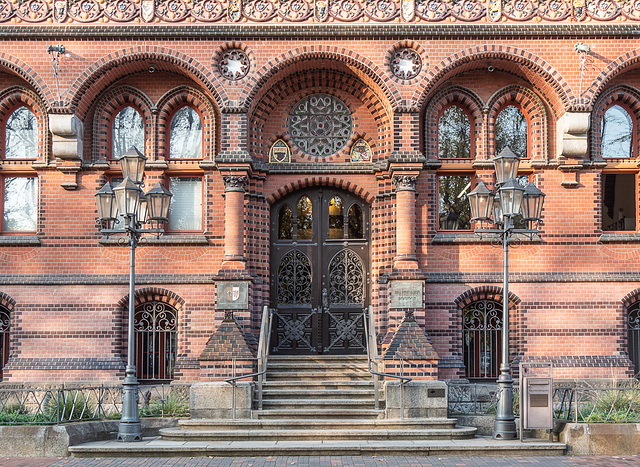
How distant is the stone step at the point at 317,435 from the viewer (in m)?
12.8

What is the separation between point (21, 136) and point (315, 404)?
8735 mm

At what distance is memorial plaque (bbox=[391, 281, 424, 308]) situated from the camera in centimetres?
1537

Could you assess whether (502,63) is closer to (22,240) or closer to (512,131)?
(512,131)

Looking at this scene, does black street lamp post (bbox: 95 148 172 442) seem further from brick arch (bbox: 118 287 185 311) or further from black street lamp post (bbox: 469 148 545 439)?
black street lamp post (bbox: 469 148 545 439)

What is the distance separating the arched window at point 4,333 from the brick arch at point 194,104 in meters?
4.72

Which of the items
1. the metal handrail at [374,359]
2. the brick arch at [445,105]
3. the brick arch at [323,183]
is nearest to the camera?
the metal handrail at [374,359]

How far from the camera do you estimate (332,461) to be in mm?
11625

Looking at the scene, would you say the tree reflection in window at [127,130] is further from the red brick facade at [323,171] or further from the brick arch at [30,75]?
the brick arch at [30,75]

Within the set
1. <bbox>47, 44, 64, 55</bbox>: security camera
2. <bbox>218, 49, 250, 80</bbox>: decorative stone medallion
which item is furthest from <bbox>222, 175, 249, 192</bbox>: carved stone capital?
<bbox>47, 44, 64, 55</bbox>: security camera

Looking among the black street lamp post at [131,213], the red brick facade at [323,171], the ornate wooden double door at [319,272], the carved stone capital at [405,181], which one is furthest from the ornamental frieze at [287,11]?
the black street lamp post at [131,213]

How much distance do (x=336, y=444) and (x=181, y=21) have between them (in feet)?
30.3

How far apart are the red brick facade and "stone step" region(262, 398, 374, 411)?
5.96 feet

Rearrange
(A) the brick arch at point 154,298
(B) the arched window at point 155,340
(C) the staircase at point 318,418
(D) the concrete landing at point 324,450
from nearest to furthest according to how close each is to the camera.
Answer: (D) the concrete landing at point 324,450 < (C) the staircase at point 318,418 < (A) the brick arch at point 154,298 < (B) the arched window at point 155,340

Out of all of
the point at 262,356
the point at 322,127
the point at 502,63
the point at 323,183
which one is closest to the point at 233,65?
the point at 322,127
